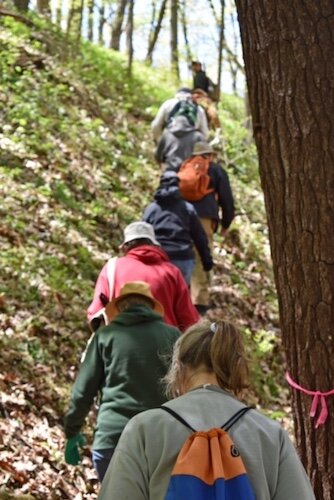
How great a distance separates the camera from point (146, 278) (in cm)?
602

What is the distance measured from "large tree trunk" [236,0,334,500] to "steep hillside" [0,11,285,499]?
217 cm

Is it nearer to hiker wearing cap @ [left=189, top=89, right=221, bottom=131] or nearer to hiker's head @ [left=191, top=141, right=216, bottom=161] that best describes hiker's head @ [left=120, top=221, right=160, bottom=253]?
hiker's head @ [left=191, top=141, right=216, bottom=161]

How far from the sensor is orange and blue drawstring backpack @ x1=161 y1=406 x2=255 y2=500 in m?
2.66

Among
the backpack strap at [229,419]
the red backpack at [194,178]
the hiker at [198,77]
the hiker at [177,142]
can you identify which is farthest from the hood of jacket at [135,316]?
the hiker at [198,77]

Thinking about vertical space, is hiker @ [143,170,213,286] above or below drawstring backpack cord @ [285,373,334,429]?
above

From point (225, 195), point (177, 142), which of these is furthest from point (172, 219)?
point (177, 142)

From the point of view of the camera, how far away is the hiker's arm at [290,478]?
287 cm

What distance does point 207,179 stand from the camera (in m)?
9.13

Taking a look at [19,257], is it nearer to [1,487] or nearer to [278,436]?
[1,487]

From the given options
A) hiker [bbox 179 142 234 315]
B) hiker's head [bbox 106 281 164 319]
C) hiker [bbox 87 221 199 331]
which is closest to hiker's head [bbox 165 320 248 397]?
hiker's head [bbox 106 281 164 319]

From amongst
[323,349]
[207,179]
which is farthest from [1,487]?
[207,179]

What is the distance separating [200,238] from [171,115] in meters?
2.72

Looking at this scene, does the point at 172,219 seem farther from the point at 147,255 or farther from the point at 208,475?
the point at 208,475

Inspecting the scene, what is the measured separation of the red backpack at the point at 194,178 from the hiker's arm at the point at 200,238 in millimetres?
684
